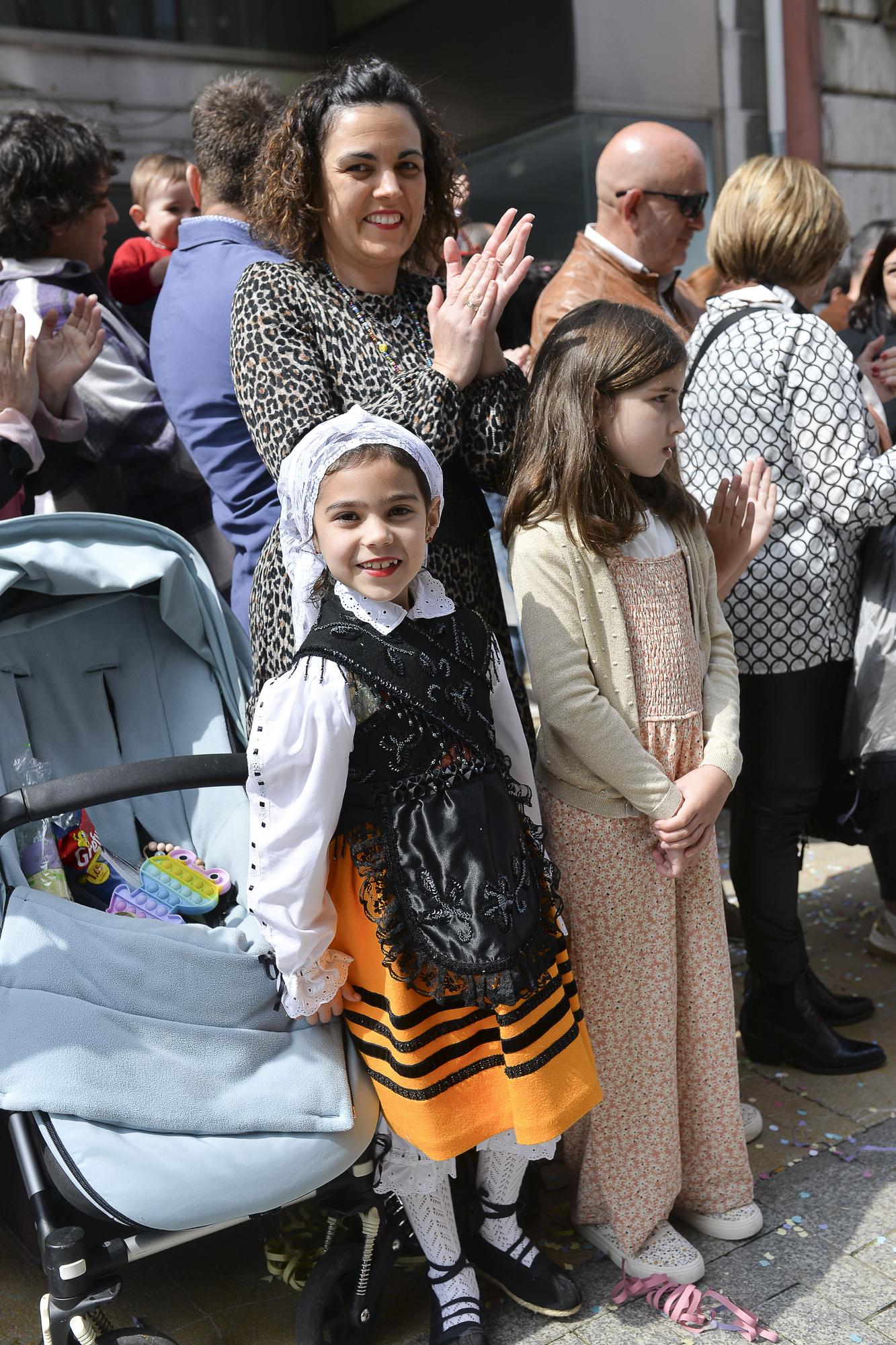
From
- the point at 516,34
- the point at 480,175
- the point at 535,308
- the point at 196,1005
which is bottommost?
the point at 196,1005

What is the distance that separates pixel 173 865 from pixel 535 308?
1818mm

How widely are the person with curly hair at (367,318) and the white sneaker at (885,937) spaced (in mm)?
1809

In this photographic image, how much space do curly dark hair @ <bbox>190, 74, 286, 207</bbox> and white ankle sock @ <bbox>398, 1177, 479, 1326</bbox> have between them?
2136 millimetres

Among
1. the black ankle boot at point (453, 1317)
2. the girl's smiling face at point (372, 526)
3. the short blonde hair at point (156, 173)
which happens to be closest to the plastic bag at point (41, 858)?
the girl's smiling face at point (372, 526)

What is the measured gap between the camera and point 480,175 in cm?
646

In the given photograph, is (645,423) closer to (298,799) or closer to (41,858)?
(298,799)

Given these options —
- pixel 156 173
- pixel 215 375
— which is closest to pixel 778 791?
pixel 215 375

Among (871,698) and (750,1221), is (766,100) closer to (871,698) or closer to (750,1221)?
(871,698)

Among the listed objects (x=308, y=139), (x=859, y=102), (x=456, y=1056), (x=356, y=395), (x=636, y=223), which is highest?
(x=859, y=102)

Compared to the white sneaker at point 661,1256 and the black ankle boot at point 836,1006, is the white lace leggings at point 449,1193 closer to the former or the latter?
the white sneaker at point 661,1256

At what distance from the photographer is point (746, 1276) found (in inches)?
90.0

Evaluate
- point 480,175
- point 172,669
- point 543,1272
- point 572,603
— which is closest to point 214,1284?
point 543,1272

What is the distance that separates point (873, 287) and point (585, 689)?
2569 millimetres

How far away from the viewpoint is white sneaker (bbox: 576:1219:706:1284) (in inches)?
88.5
